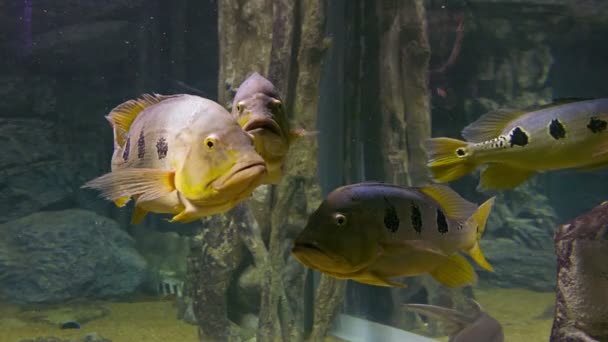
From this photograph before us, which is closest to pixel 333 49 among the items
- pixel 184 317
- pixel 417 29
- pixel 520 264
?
pixel 417 29

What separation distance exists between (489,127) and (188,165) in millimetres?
1288

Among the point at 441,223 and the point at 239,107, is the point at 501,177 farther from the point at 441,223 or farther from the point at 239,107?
the point at 239,107

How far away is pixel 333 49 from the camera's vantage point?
6.82 meters

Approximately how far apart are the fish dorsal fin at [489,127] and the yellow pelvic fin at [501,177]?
13 centimetres

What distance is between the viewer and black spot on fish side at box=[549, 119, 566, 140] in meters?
1.84

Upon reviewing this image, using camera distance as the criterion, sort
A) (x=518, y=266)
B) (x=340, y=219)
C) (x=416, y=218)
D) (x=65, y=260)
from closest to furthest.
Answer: (x=340, y=219), (x=416, y=218), (x=65, y=260), (x=518, y=266)

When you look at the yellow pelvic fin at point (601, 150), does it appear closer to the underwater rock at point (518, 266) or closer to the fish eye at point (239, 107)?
the fish eye at point (239, 107)

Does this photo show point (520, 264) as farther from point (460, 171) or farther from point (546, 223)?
point (460, 171)

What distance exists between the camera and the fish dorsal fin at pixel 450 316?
313cm

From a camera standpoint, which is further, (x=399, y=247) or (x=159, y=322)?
(x=159, y=322)

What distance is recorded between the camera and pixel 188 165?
1265 mm

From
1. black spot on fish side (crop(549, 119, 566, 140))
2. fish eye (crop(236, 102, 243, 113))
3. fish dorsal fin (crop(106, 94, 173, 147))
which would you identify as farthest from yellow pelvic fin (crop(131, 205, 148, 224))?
black spot on fish side (crop(549, 119, 566, 140))

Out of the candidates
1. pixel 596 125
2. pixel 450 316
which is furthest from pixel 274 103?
pixel 450 316

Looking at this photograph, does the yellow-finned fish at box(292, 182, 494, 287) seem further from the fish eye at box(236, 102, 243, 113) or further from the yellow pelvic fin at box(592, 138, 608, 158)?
the yellow pelvic fin at box(592, 138, 608, 158)
